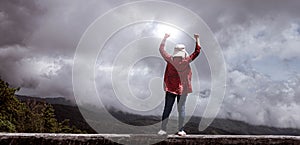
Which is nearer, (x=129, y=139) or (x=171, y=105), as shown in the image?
(x=129, y=139)

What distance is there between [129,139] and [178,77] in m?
1.84

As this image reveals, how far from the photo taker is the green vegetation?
34.8 meters

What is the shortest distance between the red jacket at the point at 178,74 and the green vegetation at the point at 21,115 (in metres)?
25.9

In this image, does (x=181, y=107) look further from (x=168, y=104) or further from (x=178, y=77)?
(x=178, y=77)

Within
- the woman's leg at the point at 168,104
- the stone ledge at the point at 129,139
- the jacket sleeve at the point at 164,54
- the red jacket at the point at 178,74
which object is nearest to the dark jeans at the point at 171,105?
the woman's leg at the point at 168,104

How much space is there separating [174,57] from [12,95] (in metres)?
33.6

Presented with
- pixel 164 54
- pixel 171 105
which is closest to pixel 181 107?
pixel 171 105

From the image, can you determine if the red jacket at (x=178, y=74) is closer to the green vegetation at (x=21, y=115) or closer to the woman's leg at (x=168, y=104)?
the woman's leg at (x=168, y=104)

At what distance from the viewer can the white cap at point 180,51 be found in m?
6.77

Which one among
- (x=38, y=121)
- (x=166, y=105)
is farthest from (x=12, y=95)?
(x=166, y=105)

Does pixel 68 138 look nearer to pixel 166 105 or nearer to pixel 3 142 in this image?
pixel 3 142

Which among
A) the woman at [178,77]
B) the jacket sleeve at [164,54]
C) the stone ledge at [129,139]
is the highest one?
the jacket sleeve at [164,54]

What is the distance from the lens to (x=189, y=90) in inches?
268

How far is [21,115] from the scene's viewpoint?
39.8 m
